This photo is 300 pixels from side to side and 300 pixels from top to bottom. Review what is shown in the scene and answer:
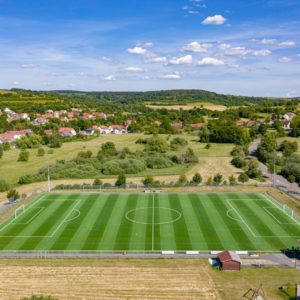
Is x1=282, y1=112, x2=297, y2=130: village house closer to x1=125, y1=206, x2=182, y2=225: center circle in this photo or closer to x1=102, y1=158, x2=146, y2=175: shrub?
x1=102, y1=158, x2=146, y2=175: shrub

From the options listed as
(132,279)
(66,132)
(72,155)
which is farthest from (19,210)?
(66,132)

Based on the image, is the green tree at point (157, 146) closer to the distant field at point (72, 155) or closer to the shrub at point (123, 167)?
the distant field at point (72, 155)

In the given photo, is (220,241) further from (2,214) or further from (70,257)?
(2,214)

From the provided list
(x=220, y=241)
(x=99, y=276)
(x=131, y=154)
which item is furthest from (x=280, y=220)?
(x=131, y=154)

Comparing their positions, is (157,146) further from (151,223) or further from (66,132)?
(151,223)

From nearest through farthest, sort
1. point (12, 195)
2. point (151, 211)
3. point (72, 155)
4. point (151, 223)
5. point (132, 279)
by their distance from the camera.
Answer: point (132, 279) < point (151, 223) < point (151, 211) < point (12, 195) < point (72, 155)

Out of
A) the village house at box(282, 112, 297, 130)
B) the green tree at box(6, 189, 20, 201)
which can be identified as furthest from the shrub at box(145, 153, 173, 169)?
the village house at box(282, 112, 297, 130)

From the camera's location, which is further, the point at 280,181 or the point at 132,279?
the point at 280,181
